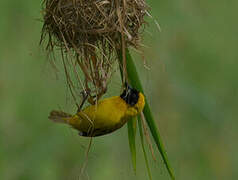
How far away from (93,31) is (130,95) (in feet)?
2.04

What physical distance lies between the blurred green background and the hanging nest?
71.7 inches

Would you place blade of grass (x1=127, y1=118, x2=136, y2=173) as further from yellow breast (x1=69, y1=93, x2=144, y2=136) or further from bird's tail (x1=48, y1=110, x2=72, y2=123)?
bird's tail (x1=48, y1=110, x2=72, y2=123)

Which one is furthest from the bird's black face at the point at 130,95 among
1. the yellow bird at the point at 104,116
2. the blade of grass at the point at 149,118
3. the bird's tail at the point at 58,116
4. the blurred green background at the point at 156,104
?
the blurred green background at the point at 156,104

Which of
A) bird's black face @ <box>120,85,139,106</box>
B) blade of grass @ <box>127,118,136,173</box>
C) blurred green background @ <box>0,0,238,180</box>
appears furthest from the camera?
blurred green background @ <box>0,0,238,180</box>

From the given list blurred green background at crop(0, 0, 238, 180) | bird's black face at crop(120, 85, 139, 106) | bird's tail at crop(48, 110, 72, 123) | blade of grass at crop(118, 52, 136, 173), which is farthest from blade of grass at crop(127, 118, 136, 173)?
blurred green background at crop(0, 0, 238, 180)

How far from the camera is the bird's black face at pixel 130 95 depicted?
4832 millimetres

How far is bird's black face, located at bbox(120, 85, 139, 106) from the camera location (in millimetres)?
4832

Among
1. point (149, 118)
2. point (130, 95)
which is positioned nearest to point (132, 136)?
point (149, 118)

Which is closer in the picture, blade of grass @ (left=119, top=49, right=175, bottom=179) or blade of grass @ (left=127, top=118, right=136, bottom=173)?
blade of grass @ (left=119, top=49, right=175, bottom=179)

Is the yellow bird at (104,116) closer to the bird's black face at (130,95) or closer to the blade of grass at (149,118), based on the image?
the bird's black face at (130,95)

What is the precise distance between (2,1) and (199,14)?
2.03 meters

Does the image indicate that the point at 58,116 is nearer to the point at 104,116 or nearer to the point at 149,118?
the point at 104,116

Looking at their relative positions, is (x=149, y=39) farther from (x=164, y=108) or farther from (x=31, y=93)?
(x=31, y=93)

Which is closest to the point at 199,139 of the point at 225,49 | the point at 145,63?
the point at 225,49
